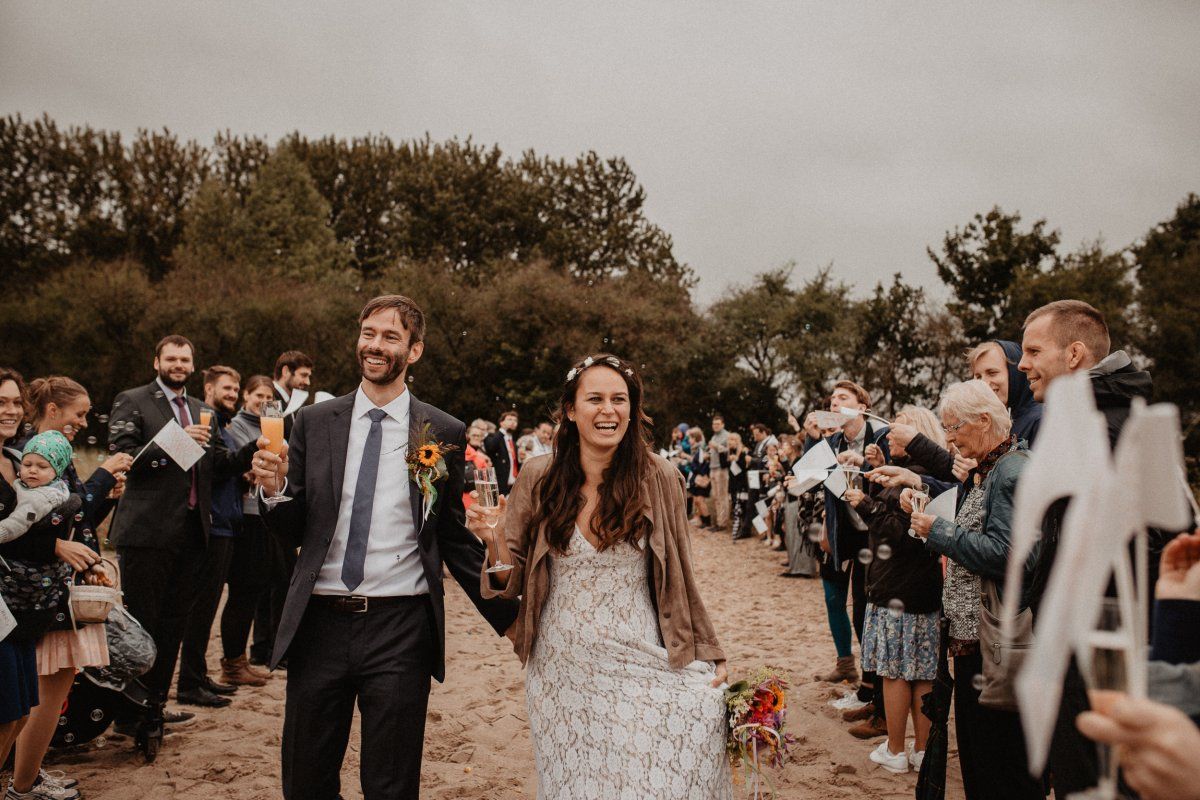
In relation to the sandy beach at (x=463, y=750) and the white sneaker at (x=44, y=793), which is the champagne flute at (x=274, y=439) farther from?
the white sneaker at (x=44, y=793)

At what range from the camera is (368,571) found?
125 inches

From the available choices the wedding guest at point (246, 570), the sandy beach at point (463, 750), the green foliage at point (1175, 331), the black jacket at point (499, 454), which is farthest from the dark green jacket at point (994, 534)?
the green foliage at point (1175, 331)

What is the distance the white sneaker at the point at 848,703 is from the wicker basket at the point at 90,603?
5080mm

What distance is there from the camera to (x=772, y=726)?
3018 mm

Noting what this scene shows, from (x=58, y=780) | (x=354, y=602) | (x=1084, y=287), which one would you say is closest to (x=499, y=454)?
(x=58, y=780)

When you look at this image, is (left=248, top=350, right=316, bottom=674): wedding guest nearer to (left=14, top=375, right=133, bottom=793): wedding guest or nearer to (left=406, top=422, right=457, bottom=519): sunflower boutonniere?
(left=14, top=375, right=133, bottom=793): wedding guest

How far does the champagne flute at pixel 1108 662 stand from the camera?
1.23 m

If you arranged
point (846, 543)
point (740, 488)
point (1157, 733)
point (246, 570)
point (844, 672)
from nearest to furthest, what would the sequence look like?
point (1157, 733) < point (846, 543) < point (246, 570) < point (844, 672) < point (740, 488)

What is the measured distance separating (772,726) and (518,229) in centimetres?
3966

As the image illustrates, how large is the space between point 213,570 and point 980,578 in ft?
17.2

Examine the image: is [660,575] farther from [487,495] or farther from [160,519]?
[160,519]

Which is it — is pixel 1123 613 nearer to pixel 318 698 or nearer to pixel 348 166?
pixel 318 698

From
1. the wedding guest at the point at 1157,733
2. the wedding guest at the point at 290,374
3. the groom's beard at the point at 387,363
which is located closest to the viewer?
the wedding guest at the point at 1157,733

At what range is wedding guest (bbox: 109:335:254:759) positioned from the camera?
16.9 feet
